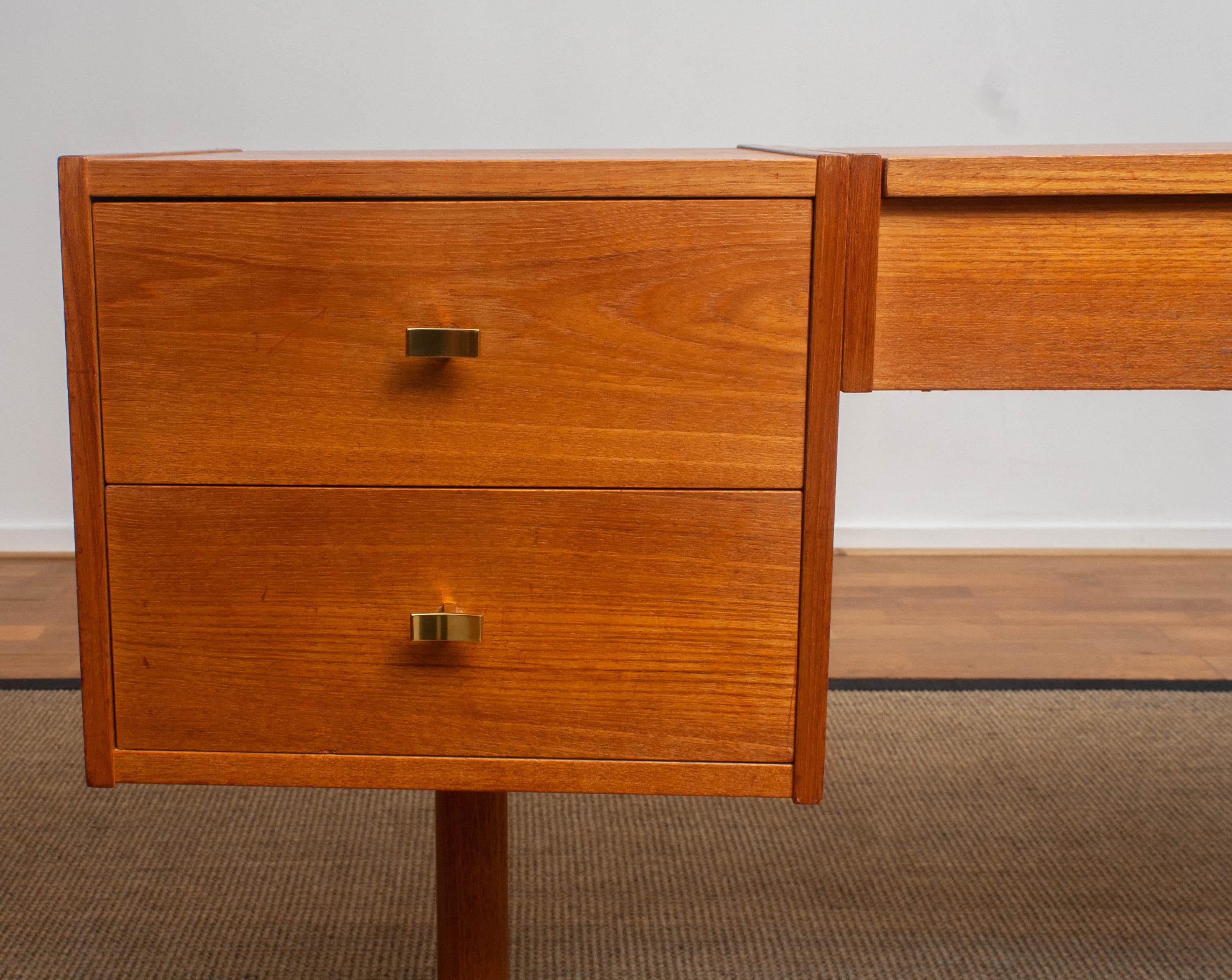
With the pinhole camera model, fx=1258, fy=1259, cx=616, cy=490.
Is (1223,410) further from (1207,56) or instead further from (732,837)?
(732,837)

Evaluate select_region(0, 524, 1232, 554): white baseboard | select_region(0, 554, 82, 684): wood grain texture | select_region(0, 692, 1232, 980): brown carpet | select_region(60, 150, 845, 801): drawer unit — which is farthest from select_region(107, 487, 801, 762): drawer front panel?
select_region(0, 524, 1232, 554): white baseboard

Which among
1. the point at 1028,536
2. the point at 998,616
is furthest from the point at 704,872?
the point at 1028,536

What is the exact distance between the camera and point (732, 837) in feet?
4.86

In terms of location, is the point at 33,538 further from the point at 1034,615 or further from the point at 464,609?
the point at 464,609

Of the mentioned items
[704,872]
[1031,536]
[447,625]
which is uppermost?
[447,625]

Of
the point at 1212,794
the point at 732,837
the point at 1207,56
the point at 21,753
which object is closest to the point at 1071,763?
the point at 1212,794

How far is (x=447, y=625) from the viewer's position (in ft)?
2.48

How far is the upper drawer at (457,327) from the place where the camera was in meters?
0.71

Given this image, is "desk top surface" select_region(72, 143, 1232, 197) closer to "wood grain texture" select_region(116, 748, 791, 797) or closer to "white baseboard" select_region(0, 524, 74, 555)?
"wood grain texture" select_region(116, 748, 791, 797)

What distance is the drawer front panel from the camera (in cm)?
75

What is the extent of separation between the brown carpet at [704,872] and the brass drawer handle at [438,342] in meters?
0.73

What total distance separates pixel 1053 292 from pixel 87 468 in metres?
0.58

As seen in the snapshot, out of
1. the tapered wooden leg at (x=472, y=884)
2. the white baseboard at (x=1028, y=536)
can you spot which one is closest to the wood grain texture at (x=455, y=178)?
the tapered wooden leg at (x=472, y=884)

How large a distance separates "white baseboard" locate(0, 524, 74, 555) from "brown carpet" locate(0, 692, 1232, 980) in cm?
94
